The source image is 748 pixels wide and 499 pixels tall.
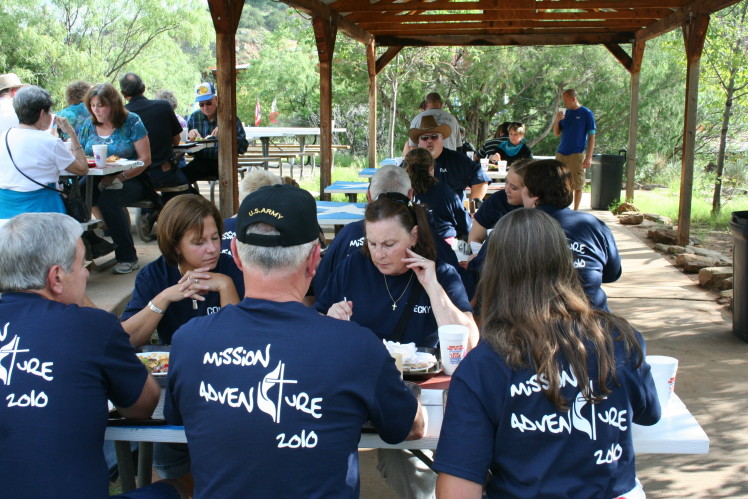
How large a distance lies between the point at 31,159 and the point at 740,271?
490 centimetres

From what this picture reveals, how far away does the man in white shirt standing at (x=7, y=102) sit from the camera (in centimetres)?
558

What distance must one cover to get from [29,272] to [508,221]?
1331mm

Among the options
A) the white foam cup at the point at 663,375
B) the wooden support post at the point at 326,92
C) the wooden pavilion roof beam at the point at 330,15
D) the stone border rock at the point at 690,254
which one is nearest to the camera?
the white foam cup at the point at 663,375

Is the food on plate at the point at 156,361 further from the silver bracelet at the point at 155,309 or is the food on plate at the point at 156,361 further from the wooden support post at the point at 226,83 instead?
the wooden support post at the point at 226,83

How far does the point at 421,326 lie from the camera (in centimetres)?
285

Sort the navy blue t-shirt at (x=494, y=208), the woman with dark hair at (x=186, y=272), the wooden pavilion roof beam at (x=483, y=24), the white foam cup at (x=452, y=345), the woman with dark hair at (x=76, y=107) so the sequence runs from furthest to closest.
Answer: the wooden pavilion roof beam at (x=483, y=24) < the woman with dark hair at (x=76, y=107) < the navy blue t-shirt at (x=494, y=208) < the woman with dark hair at (x=186, y=272) < the white foam cup at (x=452, y=345)

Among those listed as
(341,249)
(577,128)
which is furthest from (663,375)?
(577,128)

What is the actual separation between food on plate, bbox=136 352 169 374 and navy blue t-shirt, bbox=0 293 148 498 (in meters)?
0.38

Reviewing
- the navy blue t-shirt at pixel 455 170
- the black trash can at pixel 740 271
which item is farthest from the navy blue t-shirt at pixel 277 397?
the navy blue t-shirt at pixel 455 170

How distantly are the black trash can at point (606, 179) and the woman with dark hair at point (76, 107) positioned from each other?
836 cm

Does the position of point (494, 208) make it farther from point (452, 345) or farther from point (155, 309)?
point (155, 309)

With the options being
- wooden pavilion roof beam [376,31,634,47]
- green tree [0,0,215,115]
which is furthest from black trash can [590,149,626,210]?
green tree [0,0,215,115]

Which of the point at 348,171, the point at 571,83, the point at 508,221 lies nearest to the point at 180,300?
the point at 508,221

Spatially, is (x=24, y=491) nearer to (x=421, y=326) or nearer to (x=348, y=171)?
(x=421, y=326)
